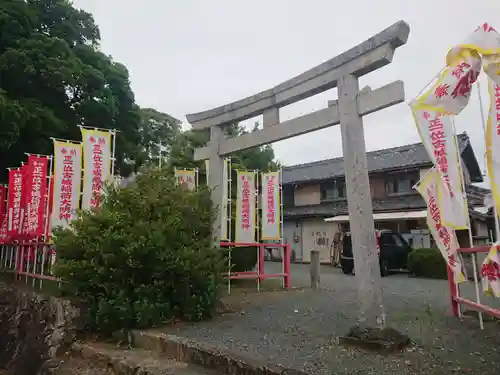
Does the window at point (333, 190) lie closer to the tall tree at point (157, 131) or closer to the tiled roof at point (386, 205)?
the tiled roof at point (386, 205)

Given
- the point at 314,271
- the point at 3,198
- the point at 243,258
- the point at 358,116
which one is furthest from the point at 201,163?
the point at 358,116

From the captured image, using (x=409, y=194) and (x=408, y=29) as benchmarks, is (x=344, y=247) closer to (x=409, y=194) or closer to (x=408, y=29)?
(x=409, y=194)

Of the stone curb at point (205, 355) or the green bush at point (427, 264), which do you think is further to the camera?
the green bush at point (427, 264)

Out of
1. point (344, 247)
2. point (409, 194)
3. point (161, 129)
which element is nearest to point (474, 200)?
point (409, 194)

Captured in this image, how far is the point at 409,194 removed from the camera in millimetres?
22156

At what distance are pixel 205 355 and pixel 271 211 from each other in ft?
22.9

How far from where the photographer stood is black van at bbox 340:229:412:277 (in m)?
17.5

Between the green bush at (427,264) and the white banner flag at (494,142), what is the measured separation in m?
12.6

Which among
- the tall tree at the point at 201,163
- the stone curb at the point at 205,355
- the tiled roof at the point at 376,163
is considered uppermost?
the tiled roof at the point at 376,163

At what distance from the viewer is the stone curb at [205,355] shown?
14.3ft

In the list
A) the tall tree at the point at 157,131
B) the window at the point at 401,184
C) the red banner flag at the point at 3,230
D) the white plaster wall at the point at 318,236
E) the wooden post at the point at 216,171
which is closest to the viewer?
the wooden post at the point at 216,171

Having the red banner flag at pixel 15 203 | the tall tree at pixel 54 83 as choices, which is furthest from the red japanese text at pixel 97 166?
the tall tree at pixel 54 83

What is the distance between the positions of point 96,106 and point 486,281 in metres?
14.9

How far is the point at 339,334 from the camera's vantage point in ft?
19.6
